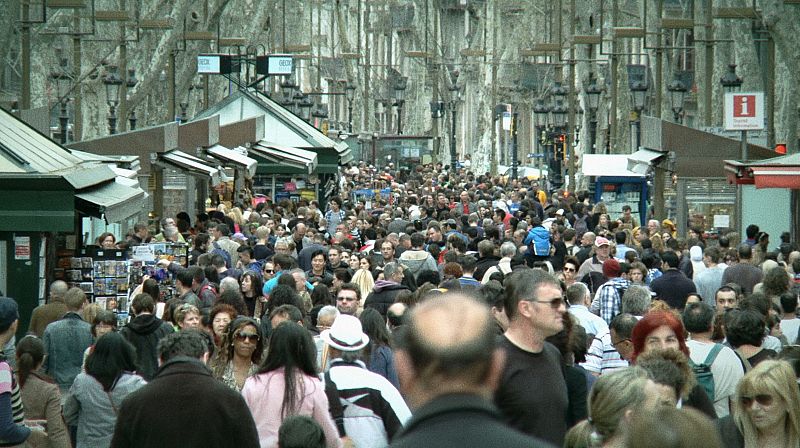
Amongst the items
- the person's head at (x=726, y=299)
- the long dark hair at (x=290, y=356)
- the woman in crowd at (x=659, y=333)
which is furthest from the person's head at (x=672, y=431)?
the person's head at (x=726, y=299)

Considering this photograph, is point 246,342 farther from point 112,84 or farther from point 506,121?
point 506,121

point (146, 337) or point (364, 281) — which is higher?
point (364, 281)

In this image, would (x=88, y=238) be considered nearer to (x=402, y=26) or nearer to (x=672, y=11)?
(x=672, y=11)

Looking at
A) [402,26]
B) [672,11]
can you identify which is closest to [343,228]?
[672,11]

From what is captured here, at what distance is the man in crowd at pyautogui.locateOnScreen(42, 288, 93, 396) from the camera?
398 inches

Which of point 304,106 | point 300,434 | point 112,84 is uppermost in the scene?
point 304,106

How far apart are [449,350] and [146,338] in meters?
6.84

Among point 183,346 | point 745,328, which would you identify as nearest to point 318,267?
point 745,328

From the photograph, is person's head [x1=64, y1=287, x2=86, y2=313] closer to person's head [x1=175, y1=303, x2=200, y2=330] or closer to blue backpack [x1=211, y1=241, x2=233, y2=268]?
person's head [x1=175, y1=303, x2=200, y2=330]

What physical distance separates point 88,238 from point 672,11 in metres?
39.0

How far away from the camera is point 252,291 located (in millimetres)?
13406

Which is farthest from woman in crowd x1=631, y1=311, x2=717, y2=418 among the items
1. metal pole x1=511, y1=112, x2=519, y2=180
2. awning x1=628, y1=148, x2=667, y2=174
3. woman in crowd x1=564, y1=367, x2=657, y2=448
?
metal pole x1=511, y1=112, x2=519, y2=180

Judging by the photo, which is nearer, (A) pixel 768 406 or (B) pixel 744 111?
(A) pixel 768 406

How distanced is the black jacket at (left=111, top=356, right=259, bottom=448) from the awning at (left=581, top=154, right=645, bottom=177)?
80.7 ft
